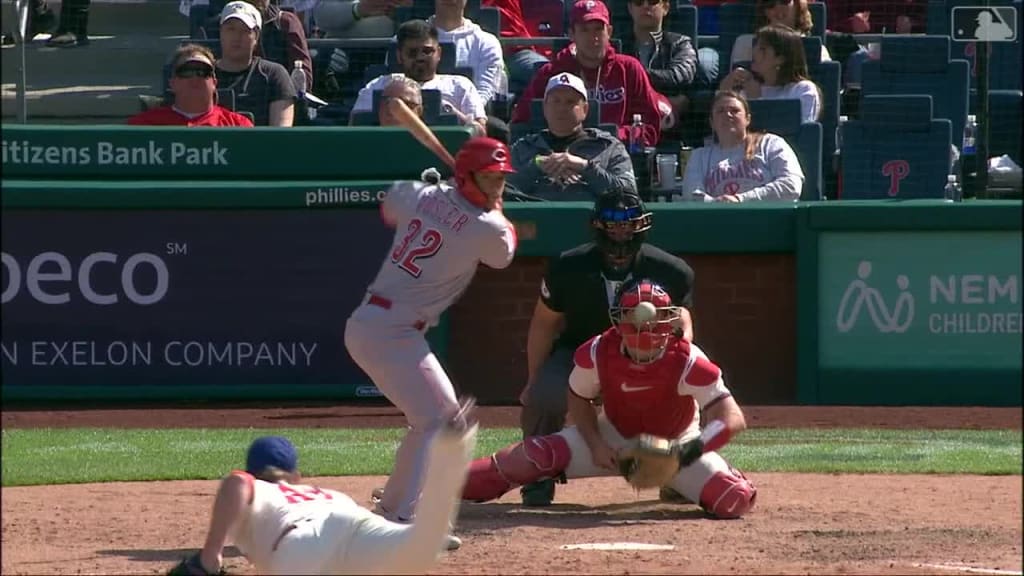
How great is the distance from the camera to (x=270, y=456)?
5605 millimetres

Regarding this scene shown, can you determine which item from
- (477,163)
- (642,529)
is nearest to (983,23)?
(642,529)

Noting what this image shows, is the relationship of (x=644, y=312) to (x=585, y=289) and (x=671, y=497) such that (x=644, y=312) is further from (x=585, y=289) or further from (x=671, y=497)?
(x=671, y=497)

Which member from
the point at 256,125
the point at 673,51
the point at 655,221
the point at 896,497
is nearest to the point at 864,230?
the point at 655,221

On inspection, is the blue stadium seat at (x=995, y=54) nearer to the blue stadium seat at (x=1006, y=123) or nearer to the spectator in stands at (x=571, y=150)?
the blue stadium seat at (x=1006, y=123)

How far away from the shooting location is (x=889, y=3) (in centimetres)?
1433

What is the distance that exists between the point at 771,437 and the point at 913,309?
1565mm

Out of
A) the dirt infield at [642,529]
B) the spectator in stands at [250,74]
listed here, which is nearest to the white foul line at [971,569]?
the dirt infield at [642,529]

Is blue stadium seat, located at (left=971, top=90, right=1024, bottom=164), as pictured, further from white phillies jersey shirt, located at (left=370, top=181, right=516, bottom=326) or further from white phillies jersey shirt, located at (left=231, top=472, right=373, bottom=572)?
white phillies jersey shirt, located at (left=231, top=472, right=373, bottom=572)

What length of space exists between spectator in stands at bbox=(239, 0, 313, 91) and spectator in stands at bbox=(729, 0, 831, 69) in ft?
10.3

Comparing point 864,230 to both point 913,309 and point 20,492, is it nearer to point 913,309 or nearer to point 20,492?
point 913,309

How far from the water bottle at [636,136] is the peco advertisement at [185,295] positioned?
1834 millimetres

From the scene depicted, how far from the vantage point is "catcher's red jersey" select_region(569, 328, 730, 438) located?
23.9 feet

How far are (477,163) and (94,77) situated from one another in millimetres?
7220

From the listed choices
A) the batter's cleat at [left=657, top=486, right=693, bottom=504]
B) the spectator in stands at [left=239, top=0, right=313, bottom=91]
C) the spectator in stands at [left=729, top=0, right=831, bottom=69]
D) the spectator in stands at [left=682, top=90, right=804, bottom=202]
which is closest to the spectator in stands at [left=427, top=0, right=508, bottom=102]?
the spectator in stands at [left=239, top=0, right=313, bottom=91]
